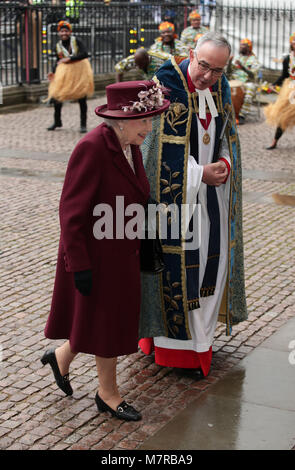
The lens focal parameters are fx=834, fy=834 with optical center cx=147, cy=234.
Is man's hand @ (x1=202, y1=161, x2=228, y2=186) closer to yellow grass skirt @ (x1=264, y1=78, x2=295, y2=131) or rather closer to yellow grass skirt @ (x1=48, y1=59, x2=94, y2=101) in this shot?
yellow grass skirt @ (x1=264, y1=78, x2=295, y2=131)

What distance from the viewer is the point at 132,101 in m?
4.16

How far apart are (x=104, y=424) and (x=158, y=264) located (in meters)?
0.89

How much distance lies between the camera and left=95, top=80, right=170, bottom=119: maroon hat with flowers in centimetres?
413

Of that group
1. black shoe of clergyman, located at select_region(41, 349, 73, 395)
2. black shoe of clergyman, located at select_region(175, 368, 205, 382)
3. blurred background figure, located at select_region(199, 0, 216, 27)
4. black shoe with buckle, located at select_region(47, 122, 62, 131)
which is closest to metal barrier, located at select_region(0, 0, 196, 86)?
blurred background figure, located at select_region(199, 0, 216, 27)

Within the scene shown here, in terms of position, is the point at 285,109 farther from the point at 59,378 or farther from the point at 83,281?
the point at 83,281

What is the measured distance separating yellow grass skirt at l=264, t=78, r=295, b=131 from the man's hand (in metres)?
7.51

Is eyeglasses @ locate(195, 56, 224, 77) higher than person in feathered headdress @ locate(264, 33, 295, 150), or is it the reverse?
eyeglasses @ locate(195, 56, 224, 77)

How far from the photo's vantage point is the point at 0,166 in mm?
11148

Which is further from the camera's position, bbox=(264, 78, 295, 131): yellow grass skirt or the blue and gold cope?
bbox=(264, 78, 295, 131): yellow grass skirt

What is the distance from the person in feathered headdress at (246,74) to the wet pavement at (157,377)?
24.8ft

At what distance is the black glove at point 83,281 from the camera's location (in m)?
4.06

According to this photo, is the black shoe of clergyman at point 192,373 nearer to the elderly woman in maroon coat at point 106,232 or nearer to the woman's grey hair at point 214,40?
the elderly woman in maroon coat at point 106,232

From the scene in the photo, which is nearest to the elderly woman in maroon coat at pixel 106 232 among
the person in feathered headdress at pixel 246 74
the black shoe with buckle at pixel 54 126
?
the black shoe with buckle at pixel 54 126

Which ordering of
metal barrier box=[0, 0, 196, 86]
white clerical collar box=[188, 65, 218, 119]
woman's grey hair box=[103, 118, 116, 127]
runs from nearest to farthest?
woman's grey hair box=[103, 118, 116, 127], white clerical collar box=[188, 65, 218, 119], metal barrier box=[0, 0, 196, 86]
